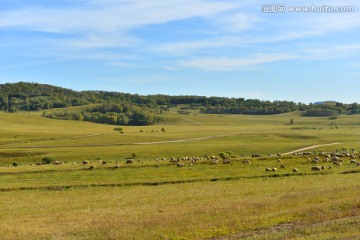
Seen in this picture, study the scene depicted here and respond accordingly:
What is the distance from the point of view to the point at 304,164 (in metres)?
48.0

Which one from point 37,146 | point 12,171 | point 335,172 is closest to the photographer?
point 335,172

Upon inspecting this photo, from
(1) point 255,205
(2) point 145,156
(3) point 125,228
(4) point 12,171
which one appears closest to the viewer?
(3) point 125,228

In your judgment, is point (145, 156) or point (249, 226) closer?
point (249, 226)

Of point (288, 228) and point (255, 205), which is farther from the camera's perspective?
point (255, 205)

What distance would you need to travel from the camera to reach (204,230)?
18078 mm

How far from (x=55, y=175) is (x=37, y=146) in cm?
4393

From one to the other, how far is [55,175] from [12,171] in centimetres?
578

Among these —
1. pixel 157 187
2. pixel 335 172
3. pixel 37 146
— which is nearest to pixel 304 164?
pixel 335 172

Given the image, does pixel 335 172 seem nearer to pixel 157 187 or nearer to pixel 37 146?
pixel 157 187

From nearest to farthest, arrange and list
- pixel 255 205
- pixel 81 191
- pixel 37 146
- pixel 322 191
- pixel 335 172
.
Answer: pixel 255 205
pixel 322 191
pixel 81 191
pixel 335 172
pixel 37 146

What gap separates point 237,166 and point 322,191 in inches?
769

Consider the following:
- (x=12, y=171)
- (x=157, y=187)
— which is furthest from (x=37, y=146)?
(x=157, y=187)

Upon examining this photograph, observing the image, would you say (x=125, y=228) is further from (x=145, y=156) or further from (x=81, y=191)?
(x=145, y=156)

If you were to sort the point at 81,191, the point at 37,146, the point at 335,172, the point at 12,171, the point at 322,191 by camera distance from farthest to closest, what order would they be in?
the point at 37,146 < the point at 12,171 < the point at 335,172 < the point at 81,191 < the point at 322,191
